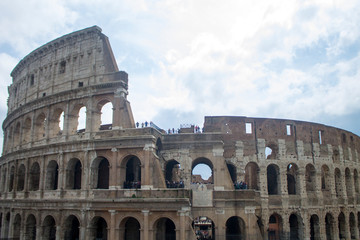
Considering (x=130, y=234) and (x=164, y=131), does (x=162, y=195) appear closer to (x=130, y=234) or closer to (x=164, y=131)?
(x=130, y=234)

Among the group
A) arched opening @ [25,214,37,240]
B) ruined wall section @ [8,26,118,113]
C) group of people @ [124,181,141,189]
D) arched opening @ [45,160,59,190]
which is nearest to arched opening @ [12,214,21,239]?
arched opening @ [25,214,37,240]

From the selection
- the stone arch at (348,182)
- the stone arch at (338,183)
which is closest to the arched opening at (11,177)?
the stone arch at (338,183)

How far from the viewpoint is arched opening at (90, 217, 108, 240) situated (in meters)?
21.7

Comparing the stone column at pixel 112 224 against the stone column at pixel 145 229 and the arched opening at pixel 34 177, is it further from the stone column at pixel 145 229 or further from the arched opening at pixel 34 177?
the arched opening at pixel 34 177

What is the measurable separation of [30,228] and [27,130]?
8516mm

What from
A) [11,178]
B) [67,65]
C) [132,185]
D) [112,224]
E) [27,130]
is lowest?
[112,224]

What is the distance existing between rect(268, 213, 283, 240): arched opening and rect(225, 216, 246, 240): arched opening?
3347 millimetres

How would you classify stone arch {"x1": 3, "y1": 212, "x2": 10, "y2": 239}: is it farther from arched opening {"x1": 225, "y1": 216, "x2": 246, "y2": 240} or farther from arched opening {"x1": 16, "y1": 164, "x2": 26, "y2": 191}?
arched opening {"x1": 225, "y1": 216, "x2": 246, "y2": 240}

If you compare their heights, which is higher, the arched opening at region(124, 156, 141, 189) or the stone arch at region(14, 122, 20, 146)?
the stone arch at region(14, 122, 20, 146)

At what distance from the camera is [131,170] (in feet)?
78.3

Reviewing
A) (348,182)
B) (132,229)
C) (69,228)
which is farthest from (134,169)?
Answer: (348,182)

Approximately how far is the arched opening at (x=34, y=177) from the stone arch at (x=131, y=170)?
8.24 meters

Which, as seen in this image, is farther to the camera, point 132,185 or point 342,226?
point 342,226

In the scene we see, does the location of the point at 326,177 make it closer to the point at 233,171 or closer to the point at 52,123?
the point at 233,171
